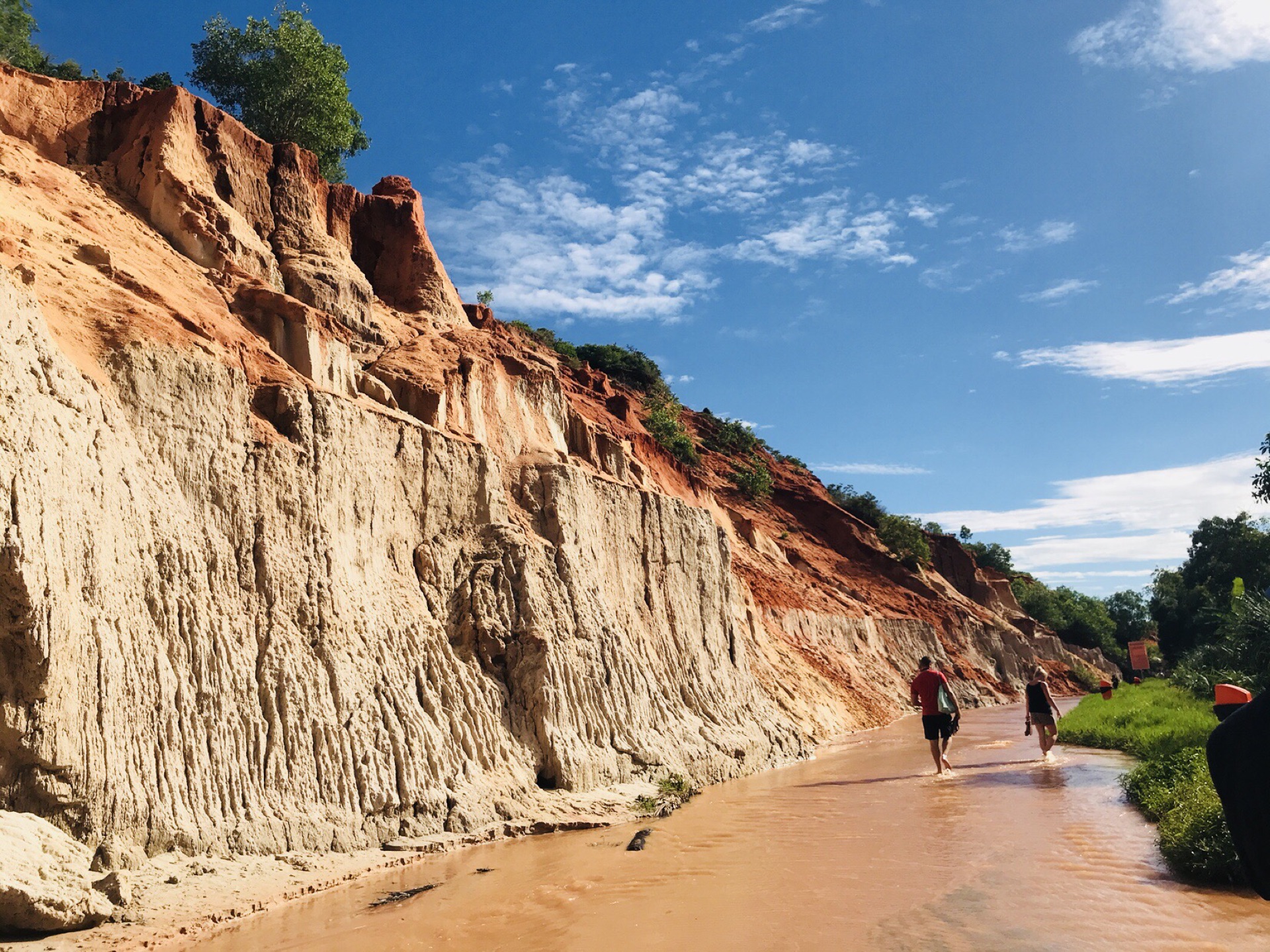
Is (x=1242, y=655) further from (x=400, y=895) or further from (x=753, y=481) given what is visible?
(x=753, y=481)

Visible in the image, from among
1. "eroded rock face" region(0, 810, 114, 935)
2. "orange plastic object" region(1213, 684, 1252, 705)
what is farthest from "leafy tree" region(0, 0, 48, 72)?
"orange plastic object" region(1213, 684, 1252, 705)

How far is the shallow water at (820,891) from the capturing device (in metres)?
6.65

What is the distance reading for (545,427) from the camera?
19938mm

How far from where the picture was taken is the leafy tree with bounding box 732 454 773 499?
158ft

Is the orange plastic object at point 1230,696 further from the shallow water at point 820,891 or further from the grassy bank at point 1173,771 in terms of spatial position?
the shallow water at point 820,891

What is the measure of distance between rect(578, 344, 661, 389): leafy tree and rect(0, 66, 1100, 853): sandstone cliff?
32888mm

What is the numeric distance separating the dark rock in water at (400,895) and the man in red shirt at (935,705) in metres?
8.64

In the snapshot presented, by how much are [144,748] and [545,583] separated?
7089 mm

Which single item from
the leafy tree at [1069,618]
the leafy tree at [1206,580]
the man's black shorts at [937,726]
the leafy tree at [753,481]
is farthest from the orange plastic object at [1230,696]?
the leafy tree at [1069,618]

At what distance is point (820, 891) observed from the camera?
8.11m

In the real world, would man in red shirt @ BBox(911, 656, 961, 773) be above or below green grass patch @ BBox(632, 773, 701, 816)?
above

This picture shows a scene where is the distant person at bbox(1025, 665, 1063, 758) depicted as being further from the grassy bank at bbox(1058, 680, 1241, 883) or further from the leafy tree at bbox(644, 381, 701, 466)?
the leafy tree at bbox(644, 381, 701, 466)

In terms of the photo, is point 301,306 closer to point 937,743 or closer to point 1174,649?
point 937,743

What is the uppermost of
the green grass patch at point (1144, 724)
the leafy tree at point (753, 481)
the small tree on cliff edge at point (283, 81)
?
the small tree on cliff edge at point (283, 81)
